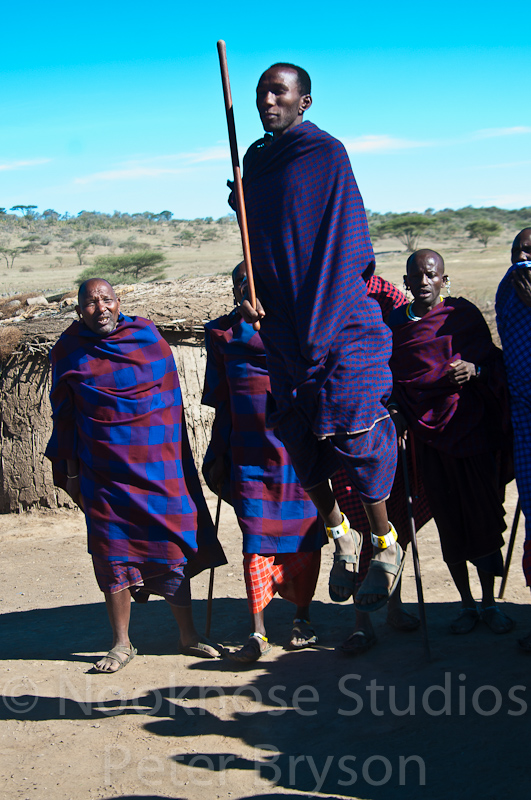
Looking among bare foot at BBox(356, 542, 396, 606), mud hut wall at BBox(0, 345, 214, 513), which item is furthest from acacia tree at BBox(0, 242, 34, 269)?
bare foot at BBox(356, 542, 396, 606)

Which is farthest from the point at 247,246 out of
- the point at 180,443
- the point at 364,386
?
the point at 180,443

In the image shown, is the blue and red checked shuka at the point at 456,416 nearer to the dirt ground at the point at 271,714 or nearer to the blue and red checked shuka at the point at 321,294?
the dirt ground at the point at 271,714

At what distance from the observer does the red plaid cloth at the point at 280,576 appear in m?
4.80

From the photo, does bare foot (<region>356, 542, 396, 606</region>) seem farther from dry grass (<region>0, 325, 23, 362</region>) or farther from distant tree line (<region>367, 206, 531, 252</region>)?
distant tree line (<region>367, 206, 531, 252</region>)

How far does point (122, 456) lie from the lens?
4.71 meters

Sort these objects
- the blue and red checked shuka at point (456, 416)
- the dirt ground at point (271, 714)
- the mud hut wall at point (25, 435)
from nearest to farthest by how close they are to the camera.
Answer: the dirt ground at point (271, 714) < the blue and red checked shuka at point (456, 416) < the mud hut wall at point (25, 435)

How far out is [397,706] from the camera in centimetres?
389

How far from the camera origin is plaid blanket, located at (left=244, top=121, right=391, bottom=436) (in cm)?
326

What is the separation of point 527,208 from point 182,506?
7244 cm

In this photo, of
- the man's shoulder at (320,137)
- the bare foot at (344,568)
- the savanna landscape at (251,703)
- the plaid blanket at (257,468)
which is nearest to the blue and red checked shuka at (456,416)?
the savanna landscape at (251,703)

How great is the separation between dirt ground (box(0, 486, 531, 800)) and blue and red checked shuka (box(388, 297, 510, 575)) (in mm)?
709

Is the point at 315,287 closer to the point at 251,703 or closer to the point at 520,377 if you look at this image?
the point at 520,377

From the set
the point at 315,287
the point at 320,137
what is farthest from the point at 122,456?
the point at 320,137

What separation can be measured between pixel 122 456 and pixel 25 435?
3590 mm
